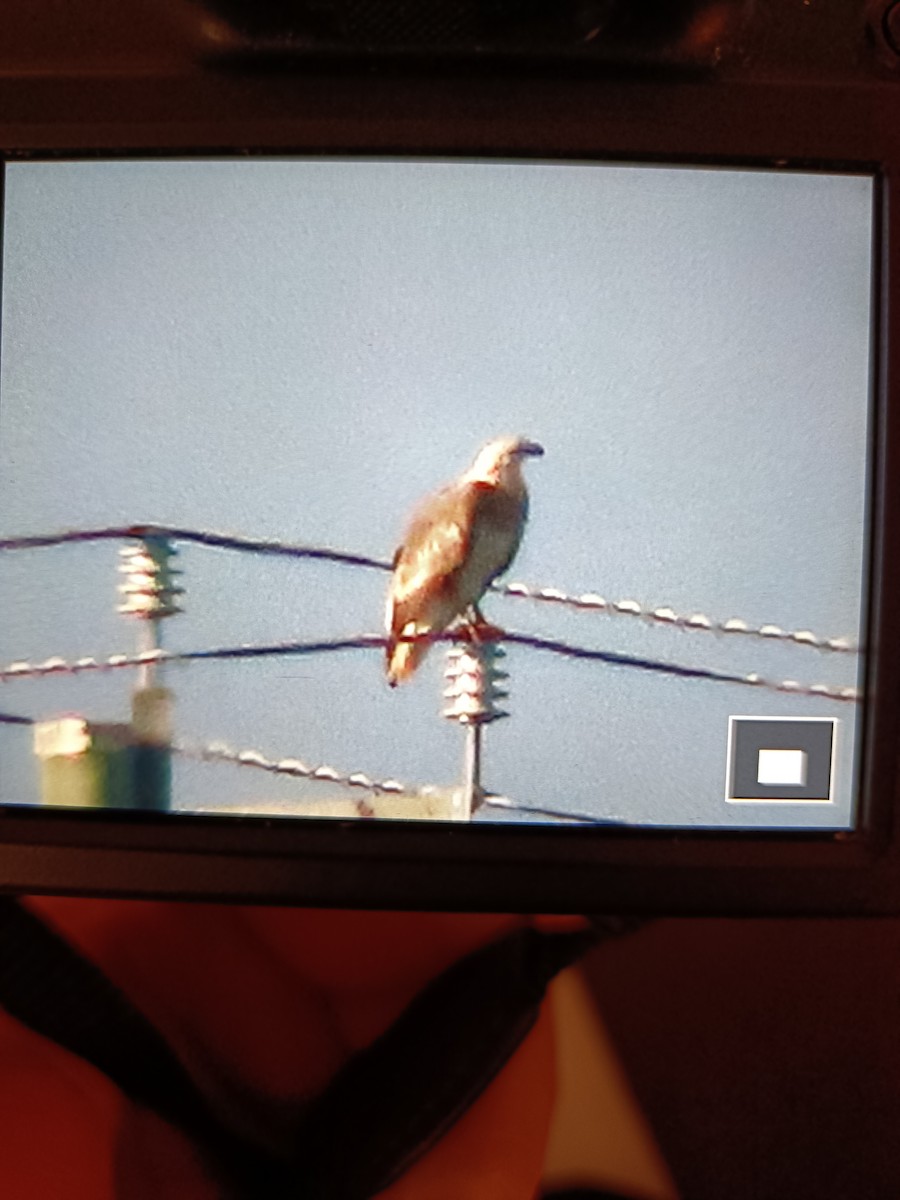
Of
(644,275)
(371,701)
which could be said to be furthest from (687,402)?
(371,701)

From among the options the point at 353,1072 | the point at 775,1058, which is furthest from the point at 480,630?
the point at 775,1058

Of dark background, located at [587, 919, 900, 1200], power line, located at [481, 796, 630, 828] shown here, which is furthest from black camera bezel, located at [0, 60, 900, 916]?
dark background, located at [587, 919, 900, 1200]

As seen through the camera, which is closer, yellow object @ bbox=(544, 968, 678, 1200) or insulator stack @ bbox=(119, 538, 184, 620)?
insulator stack @ bbox=(119, 538, 184, 620)

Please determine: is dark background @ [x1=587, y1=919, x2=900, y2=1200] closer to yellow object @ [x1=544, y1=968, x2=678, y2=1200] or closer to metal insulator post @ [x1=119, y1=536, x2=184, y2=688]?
yellow object @ [x1=544, y1=968, x2=678, y2=1200]

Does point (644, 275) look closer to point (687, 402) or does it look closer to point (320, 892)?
point (687, 402)

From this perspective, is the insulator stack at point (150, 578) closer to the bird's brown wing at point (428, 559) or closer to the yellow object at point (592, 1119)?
the bird's brown wing at point (428, 559)

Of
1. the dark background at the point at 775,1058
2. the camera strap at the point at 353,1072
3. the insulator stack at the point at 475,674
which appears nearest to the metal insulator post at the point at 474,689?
the insulator stack at the point at 475,674
